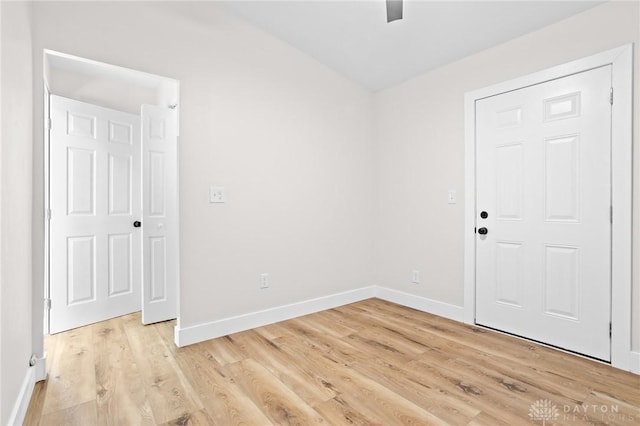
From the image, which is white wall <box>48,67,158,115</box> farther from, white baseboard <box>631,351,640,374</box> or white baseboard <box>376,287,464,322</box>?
white baseboard <box>631,351,640,374</box>

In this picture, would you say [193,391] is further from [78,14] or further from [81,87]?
[81,87]

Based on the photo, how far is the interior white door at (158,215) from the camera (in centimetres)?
303

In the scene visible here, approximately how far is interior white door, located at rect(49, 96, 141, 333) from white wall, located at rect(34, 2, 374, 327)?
3.17 ft

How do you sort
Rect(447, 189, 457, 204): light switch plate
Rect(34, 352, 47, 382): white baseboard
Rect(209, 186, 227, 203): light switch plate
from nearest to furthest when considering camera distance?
Rect(34, 352, 47, 382): white baseboard
Rect(209, 186, 227, 203): light switch plate
Rect(447, 189, 457, 204): light switch plate

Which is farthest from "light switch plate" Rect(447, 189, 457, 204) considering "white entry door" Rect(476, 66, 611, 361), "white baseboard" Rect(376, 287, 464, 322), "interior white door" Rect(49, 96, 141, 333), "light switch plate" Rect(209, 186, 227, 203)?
"interior white door" Rect(49, 96, 141, 333)

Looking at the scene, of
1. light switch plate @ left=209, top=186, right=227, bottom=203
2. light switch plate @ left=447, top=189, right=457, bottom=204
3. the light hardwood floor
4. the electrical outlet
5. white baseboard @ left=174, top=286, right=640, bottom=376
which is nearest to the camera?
the light hardwood floor

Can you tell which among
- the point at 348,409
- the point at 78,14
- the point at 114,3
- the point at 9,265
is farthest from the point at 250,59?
the point at 348,409

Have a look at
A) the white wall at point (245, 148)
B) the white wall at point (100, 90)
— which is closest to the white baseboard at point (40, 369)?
the white wall at point (245, 148)

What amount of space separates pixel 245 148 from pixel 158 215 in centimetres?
109

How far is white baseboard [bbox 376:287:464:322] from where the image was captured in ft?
10.1

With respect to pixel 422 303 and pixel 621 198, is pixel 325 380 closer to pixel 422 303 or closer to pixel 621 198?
pixel 422 303

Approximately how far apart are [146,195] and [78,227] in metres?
0.63

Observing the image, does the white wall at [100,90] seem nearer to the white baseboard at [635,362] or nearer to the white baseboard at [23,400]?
the white baseboard at [23,400]

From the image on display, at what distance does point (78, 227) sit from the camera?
9.61ft
